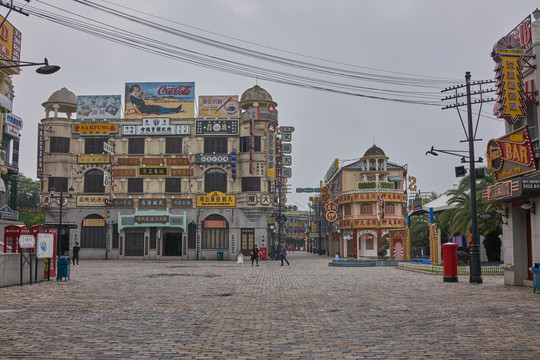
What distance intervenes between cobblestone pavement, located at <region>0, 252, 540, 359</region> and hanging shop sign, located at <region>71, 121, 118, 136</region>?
1390 inches

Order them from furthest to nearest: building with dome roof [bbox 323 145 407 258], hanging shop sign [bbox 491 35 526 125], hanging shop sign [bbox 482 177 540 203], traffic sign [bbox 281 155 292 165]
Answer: building with dome roof [bbox 323 145 407 258] → traffic sign [bbox 281 155 292 165] → hanging shop sign [bbox 491 35 526 125] → hanging shop sign [bbox 482 177 540 203]

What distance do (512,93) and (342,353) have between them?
1417cm

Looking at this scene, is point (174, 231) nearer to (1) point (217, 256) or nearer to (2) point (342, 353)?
(1) point (217, 256)

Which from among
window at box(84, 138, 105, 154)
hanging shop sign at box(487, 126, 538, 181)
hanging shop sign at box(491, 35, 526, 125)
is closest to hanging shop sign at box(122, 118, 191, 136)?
window at box(84, 138, 105, 154)

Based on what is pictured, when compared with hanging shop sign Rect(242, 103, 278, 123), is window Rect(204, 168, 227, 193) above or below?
below

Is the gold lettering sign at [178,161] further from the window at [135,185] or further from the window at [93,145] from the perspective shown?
the window at [93,145]

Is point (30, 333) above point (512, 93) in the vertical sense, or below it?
below

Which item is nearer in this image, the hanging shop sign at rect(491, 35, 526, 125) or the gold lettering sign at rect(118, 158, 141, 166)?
the hanging shop sign at rect(491, 35, 526, 125)

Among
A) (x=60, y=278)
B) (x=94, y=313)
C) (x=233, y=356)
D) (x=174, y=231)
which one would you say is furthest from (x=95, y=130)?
(x=233, y=356)

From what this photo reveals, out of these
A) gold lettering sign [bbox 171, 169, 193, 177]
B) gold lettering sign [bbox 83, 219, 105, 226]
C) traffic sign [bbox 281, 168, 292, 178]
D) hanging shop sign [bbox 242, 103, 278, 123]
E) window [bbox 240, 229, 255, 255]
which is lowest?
window [bbox 240, 229, 255, 255]

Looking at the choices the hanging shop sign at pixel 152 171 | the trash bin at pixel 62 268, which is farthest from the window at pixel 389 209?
the trash bin at pixel 62 268

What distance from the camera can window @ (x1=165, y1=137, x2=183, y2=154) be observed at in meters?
51.9

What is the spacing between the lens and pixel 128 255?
5125cm

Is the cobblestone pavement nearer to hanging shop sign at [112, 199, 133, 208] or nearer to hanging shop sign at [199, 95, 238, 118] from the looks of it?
hanging shop sign at [112, 199, 133, 208]
